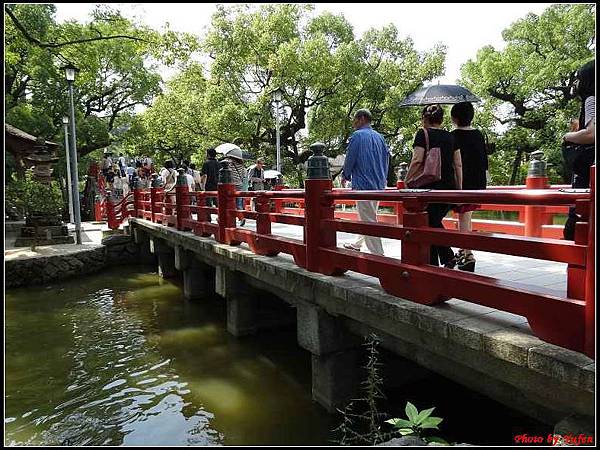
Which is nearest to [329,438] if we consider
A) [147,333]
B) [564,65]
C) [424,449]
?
[424,449]

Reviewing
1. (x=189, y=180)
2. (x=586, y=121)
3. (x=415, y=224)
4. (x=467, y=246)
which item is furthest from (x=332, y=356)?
(x=189, y=180)

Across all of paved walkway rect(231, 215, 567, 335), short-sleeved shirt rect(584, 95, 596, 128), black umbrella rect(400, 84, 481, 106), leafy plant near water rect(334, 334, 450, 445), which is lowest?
leafy plant near water rect(334, 334, 450, 445)

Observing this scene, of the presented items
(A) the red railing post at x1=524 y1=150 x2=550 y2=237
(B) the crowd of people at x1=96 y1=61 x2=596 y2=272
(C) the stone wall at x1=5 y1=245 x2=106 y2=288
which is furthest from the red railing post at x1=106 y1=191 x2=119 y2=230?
(A) the red railing post at x1=524 y1=150 x2=550 y2=237

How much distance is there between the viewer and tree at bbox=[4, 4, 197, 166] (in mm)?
13906

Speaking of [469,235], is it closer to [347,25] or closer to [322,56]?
[322,56]

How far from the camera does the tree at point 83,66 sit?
13.9 metres

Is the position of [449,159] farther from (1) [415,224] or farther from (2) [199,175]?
(2) [199,175]

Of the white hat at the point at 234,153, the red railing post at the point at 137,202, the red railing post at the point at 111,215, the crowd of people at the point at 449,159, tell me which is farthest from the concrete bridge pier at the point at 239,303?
the red railing post at the point at 111,215

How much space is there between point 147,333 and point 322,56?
15897 millimetres

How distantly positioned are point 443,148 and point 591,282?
1.97 m

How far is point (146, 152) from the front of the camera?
3047cm

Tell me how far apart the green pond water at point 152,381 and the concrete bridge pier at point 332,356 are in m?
0.27

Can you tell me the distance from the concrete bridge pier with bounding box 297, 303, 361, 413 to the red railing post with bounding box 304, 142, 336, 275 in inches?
21.3

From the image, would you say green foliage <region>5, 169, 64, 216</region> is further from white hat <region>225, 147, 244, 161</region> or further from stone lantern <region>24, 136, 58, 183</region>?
white hat <region>225, 147, 244, 161</region>
